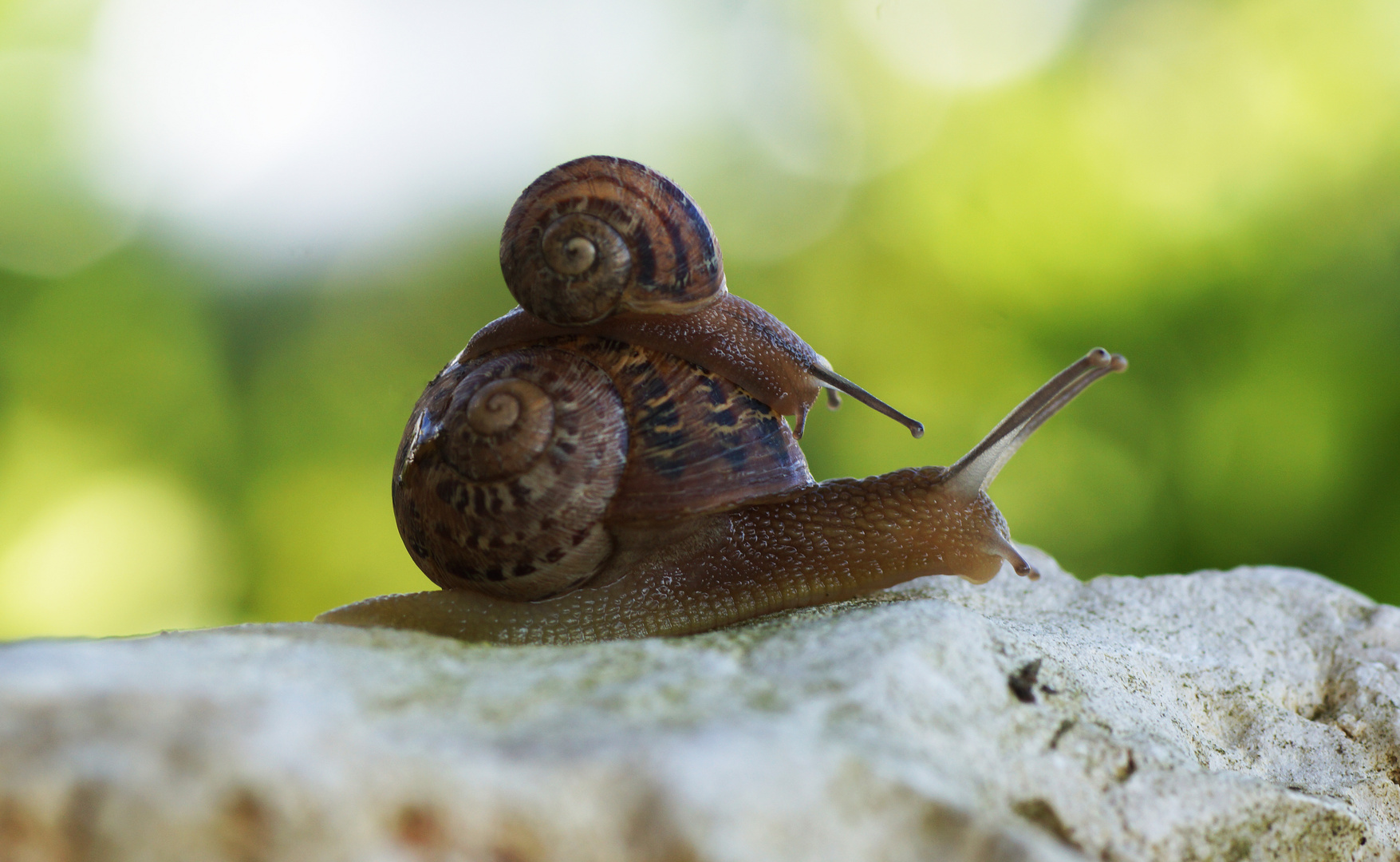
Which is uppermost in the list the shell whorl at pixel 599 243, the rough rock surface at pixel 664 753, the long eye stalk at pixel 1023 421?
the shell whorl at pixel 599 243

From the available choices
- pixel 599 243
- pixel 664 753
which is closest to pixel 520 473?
pixel 599 243

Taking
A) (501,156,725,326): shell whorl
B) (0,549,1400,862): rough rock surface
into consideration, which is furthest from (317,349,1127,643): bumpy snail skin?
(501,156,725,326): shell whorl

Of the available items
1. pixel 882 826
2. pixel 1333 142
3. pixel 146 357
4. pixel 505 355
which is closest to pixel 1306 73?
pixel 1333 142

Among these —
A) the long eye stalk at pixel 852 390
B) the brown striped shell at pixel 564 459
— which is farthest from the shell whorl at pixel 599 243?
the long eye stalk at pixel 852 390

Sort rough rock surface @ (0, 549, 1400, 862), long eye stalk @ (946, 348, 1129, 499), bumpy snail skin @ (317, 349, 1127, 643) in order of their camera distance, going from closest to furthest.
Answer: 1. rough rock surface @ (0, 549, 1400, 862)
2. long eye stalk @ (946, 348, 1129, 499)
3. bumpy snail skin @ (317, 349, 1127, 643)

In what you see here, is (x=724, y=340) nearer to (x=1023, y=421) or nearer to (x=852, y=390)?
(x=852, y=390)

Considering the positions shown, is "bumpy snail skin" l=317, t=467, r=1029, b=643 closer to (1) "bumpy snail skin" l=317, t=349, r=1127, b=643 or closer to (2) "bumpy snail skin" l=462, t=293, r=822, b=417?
(1) "bumpy snail skin" l=317, t=349, r=1127, b=643

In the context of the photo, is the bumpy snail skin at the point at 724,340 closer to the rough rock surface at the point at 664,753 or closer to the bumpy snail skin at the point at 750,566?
the bumpy snail skin at the point at 750,566

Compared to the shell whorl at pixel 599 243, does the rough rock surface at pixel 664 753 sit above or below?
below
